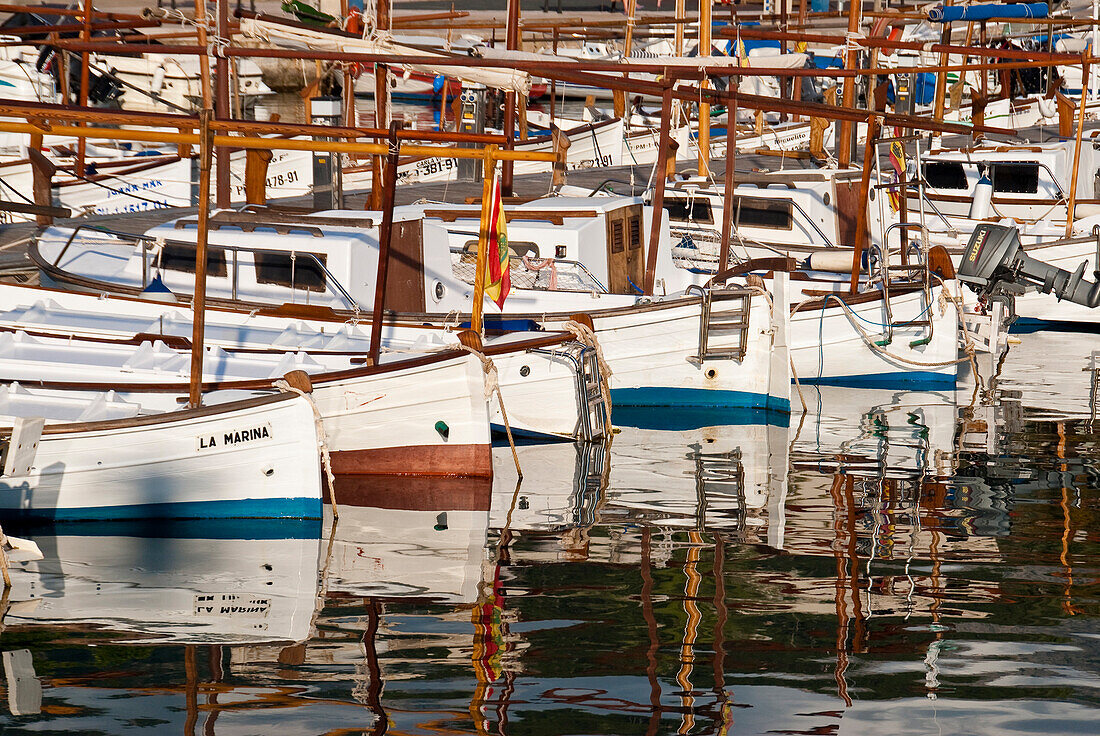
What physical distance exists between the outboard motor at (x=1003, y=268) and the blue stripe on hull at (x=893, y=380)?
4.76 feet

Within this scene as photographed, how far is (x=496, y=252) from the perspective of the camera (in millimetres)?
13836

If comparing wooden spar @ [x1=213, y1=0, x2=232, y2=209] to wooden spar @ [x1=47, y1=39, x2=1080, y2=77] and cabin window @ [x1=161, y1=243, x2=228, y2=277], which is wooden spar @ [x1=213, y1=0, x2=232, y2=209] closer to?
wooden spar @ [x1=47, y1=39, x2=1080, y2=77]

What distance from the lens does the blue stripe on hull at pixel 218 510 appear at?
39.5 ft

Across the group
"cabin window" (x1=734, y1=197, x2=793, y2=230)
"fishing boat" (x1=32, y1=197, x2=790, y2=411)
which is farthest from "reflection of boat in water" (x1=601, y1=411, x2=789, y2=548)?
"cabin window" (x1=734, y1=197, x2=793, y2=230)

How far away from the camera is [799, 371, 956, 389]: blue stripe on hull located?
2072 cm

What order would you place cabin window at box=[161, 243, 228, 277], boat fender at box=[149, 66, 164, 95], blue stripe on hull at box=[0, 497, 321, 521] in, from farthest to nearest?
boat fender at box=[149, 66, 164, 95] < cabin window at box=[161, 243, 228, 277] < blue stripe on hull at box=[0, 497, 321, 521]

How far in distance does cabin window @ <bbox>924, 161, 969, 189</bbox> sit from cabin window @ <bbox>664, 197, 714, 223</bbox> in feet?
22.9

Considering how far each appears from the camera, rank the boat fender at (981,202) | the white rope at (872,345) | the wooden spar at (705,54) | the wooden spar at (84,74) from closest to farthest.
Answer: the white rope at (872,345)
the wooden spar at (705,54)
the wooden spar at (84,74)
the boat fender at (981,202)

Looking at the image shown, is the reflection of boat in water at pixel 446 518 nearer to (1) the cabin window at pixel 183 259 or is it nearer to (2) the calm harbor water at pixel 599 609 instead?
(2) the calm harbor water at pixel 599 609

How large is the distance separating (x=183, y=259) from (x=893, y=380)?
10.5m

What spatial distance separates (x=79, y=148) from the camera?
29016 millimetres

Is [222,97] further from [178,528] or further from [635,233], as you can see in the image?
[178,528]

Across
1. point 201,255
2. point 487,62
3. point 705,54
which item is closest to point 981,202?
point 705,54

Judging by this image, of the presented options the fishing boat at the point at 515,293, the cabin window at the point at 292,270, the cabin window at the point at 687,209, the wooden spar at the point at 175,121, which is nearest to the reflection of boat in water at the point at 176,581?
the wooden spar at the point at 175,121
